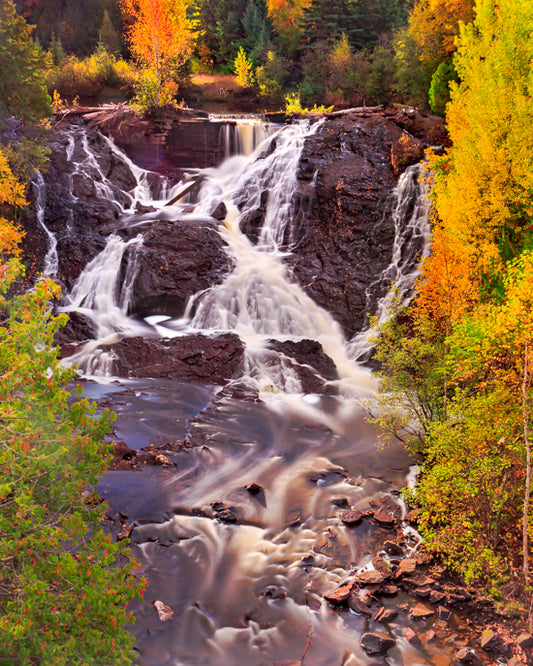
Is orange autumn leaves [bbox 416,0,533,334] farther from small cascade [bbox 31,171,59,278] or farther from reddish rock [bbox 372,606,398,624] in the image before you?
small cascade [bbox 31,171,59,278]

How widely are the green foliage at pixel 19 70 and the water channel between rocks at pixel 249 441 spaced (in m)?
3.42

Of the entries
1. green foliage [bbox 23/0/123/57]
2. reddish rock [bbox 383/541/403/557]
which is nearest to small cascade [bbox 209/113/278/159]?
reddish rock [bbox 383/541/403/557]

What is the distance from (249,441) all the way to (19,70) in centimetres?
1720

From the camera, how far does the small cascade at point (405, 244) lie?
1867 cm

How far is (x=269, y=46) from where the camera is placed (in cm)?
4141

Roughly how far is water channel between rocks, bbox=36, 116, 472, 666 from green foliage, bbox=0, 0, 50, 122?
11.2 feet

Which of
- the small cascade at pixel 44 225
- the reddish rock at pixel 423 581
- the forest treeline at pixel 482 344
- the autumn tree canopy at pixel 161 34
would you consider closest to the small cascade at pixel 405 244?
the forest treeline at pixel 482 344

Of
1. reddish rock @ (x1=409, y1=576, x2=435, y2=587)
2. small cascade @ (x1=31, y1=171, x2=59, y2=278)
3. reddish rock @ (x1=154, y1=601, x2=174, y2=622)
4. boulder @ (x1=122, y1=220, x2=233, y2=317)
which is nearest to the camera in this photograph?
reddish rock @ (x1=154, y1=601, x2=174, y2=622)

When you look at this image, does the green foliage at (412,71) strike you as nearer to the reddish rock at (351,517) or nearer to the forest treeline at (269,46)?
the forest treeline at (269,46)

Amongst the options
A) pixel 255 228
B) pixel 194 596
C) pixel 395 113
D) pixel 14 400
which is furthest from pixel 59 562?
pixel 395 113

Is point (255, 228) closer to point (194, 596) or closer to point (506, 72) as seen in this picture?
point (506, 72)

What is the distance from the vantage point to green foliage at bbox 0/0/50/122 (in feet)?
62.9

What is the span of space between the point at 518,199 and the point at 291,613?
35.4 feet

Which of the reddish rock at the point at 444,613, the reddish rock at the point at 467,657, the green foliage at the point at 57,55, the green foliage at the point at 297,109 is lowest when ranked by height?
the reddish rock at the point at 444,613
